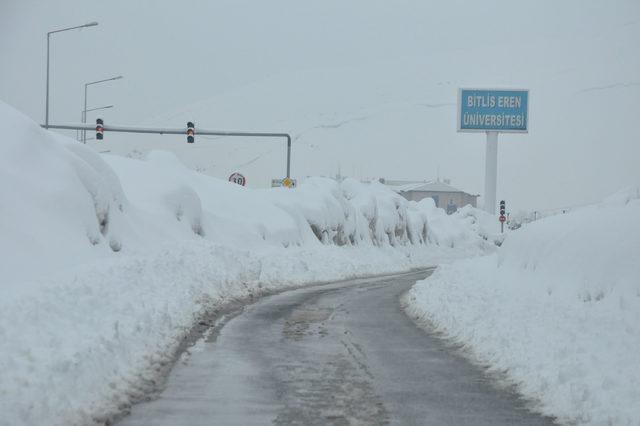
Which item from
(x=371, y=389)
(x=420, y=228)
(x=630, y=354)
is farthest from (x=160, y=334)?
(x=420, y=228)

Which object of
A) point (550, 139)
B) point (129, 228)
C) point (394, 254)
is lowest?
point (394, 254)

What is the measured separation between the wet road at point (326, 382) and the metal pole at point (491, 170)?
54429 mm

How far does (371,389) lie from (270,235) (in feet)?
83.3

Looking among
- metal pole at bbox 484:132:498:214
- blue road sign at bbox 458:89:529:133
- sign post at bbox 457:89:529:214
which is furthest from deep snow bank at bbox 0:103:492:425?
Answer: metal pole at bbox 484:132:498:214

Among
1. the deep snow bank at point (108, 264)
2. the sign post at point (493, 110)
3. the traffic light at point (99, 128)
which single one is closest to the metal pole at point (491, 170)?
the sign post at point (493, 110)

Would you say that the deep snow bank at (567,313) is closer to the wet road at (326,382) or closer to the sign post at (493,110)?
the wet road at (326,382)

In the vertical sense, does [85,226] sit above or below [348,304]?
above

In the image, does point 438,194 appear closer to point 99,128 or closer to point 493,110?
point 493,110

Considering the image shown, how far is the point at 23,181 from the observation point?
15.0 m

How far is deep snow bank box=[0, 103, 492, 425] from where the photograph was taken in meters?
7.81

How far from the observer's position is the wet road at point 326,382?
7914 mm

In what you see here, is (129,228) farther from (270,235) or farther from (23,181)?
(270,235)

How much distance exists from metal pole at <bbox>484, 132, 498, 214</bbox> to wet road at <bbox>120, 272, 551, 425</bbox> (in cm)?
5443

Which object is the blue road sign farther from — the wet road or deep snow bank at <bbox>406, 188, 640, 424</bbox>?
the wet road
